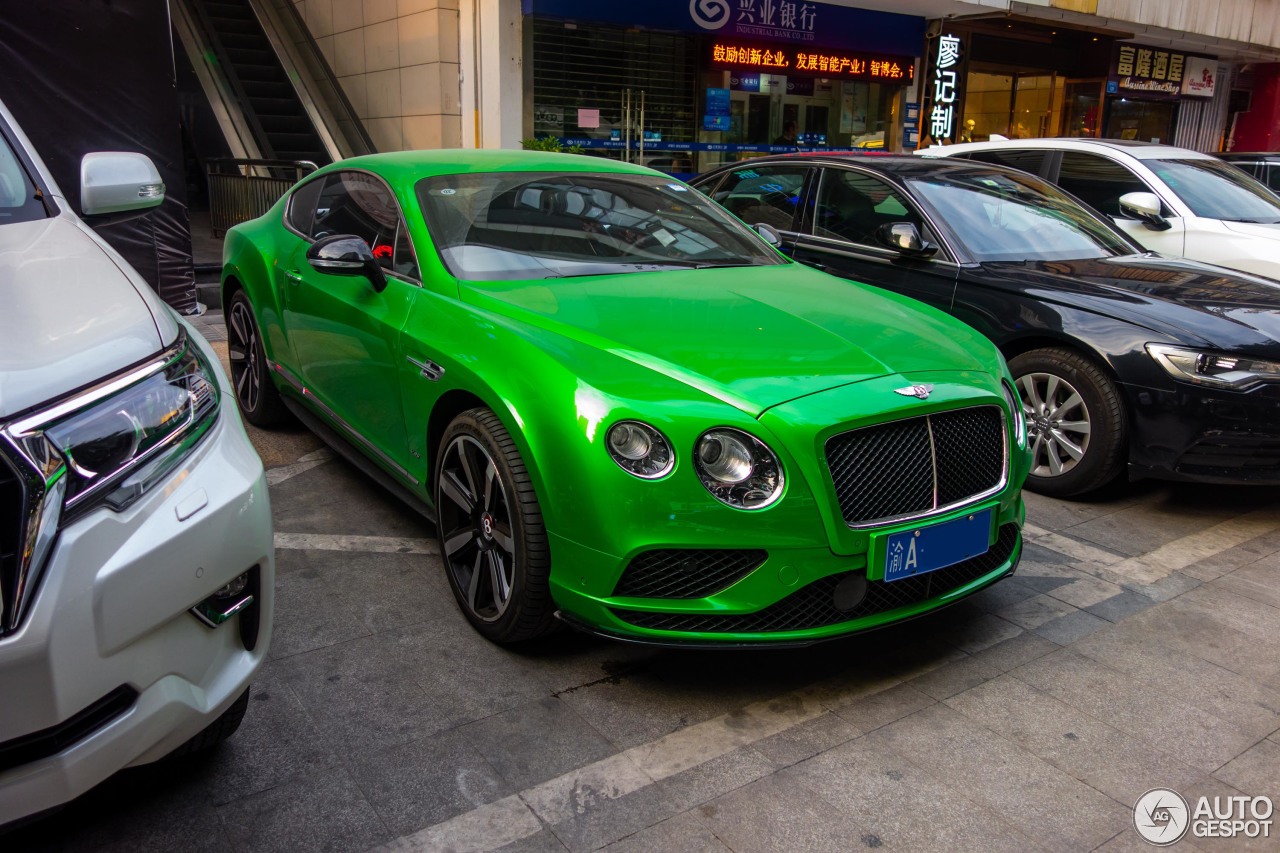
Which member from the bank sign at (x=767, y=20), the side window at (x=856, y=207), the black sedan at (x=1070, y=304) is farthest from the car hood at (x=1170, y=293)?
the bank sign at (x=767, y=20)

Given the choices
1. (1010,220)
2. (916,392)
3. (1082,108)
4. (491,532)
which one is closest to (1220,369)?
(1010,220)

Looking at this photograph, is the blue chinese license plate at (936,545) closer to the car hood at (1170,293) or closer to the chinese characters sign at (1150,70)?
the car hood at (1170,293)

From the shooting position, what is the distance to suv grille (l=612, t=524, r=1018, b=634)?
270cm

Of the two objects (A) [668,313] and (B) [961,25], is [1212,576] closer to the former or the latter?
(A) [668,313]

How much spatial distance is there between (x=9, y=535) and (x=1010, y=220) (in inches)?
197

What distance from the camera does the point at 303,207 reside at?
4.73 metres

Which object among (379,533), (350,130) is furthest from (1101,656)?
(350,130)

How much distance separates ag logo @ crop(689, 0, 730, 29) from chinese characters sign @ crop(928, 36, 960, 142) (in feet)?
15.3

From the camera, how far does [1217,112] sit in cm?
2228

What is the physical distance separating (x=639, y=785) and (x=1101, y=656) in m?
1.65

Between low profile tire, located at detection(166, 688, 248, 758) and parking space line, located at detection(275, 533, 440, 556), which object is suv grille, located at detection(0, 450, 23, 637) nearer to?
low profile tire, located at detection(166, 688, 248, 758)

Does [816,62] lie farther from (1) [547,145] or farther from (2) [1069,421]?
(2) [1069,421]

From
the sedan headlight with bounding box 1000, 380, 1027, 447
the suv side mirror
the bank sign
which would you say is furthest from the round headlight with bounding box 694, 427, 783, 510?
the bank sign

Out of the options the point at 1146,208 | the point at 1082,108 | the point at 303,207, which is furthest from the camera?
the point at 1082,108
